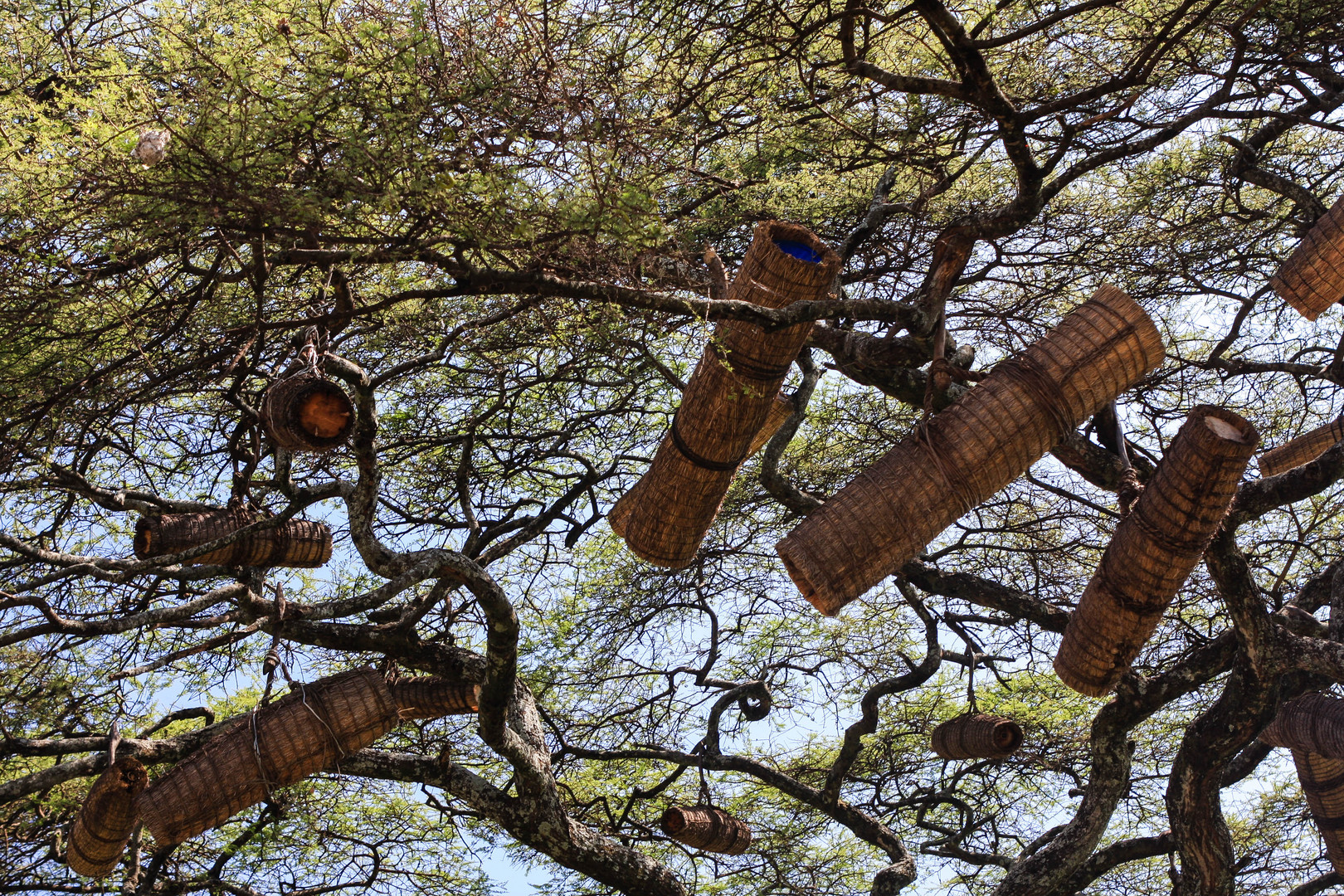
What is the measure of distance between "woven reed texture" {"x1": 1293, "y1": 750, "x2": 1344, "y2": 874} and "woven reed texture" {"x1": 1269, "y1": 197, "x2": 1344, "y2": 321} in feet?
6.81

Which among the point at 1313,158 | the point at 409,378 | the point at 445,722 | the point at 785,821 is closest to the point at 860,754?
the point at 785,821

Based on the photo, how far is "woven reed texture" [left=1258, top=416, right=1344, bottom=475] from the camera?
12.9 ft

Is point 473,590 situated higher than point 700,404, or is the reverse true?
point 473,590

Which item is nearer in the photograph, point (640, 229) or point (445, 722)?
point (640, 229)

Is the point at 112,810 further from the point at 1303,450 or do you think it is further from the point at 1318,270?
the point at 1303,450

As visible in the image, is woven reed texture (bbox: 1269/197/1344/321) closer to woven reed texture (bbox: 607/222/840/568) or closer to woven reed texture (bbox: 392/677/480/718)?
woven reed texture (bbox: 607/222/840/568)

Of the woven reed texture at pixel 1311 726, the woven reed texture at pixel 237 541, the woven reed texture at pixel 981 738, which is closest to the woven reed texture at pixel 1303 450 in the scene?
the woven reed texture at pixel 1311 726

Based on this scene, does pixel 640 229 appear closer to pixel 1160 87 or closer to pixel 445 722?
pixel 1160 87

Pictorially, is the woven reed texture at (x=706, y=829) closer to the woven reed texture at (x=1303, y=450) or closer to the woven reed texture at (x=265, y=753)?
the woven reed texture at (x=265, y=753)

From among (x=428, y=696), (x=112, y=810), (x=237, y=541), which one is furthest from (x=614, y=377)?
(x=112, y=810)

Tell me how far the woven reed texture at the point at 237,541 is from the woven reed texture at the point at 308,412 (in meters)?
0.53

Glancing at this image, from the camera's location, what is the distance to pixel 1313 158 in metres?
5.26

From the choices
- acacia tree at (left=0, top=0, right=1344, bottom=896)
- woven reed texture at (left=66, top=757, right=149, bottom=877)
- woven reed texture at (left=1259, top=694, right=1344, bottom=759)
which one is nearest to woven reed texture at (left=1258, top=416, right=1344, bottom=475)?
acacia tree at (left=0, top=0, right=1344, bottom=896)

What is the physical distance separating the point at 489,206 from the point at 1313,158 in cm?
441
